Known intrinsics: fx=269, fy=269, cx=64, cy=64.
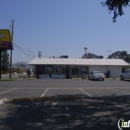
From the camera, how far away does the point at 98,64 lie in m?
52.9

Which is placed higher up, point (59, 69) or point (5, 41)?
point (5, 41)

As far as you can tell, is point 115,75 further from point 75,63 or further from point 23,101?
point 23,101

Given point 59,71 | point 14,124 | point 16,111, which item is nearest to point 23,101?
point 16,111

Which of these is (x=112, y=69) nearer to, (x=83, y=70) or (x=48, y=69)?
(x=83, y=70)

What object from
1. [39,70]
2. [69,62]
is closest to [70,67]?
[69,62]

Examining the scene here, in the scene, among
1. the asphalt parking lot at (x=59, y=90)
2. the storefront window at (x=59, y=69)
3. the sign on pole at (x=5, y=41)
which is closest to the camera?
the asphalt parking lot at (x=59, y=90)

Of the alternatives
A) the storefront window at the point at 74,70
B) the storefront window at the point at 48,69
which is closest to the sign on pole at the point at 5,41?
the storefront window at the point at 48,69

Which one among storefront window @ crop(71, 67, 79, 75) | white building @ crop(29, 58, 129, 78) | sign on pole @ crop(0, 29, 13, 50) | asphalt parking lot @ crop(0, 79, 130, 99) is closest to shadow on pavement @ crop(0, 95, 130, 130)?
asphalt parking lot @ crop(0, 79, 130, 99)

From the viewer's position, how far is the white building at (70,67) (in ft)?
167

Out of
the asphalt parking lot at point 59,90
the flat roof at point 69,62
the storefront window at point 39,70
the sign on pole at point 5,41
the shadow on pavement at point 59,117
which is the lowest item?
the shadow on pavement at point 59,117

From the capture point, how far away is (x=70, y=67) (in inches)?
2069

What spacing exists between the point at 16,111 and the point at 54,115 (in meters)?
1.89

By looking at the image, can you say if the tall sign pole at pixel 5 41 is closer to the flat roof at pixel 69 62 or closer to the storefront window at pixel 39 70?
the flat roof at pixel 69 62

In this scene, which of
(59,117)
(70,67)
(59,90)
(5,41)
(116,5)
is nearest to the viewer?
(59,117)
